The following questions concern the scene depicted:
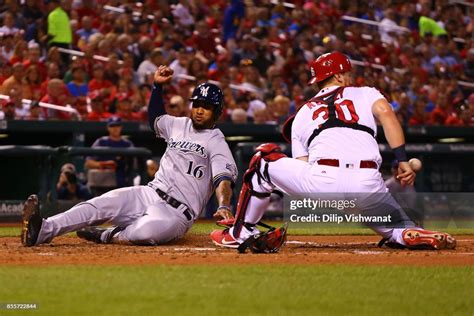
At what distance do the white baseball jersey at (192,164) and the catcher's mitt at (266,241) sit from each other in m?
0.90

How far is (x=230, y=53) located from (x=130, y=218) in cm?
932

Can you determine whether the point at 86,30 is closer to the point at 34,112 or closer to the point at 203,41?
the point at 203,41

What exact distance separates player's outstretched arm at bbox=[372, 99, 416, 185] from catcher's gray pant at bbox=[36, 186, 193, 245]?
178 centimetres

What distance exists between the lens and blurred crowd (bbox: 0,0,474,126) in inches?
555

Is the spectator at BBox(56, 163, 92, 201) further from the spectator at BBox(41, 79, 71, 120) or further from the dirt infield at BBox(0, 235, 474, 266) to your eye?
the dirt infield at BBox(0, 235, 474, 266)

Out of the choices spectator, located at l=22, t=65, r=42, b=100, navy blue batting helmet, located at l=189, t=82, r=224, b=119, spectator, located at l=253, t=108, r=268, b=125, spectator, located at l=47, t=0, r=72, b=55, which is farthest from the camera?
spectator, located at l=47, t=0, r=72, b=55

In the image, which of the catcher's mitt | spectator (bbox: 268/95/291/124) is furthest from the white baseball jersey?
spectator (bbox: 268/95/291/124)

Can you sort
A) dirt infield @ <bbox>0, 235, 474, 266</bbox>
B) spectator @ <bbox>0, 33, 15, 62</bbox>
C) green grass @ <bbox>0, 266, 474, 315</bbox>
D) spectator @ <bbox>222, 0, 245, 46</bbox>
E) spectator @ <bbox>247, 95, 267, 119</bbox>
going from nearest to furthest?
green grass @ <bbox>0, 266, 474, 315</bbox>, dirt infield @ <bbox>0, 235, 474, 266</bbox>, spectator @ <bbox>0, 33, 15, 62</bbox>, spectator @ <bbox>247, 95, 267, 119</bbox>, spectator @ <bbox>222, 0, 245, 46</bbox>

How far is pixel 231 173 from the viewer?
7.68 m

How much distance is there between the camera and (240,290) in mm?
5098

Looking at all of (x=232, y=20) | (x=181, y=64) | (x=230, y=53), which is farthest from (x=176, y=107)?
(x=232, y=20)

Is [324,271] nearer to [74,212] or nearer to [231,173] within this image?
[231,173]

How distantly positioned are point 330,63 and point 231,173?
112 cm

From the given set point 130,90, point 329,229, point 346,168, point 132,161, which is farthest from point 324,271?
point 130,90
